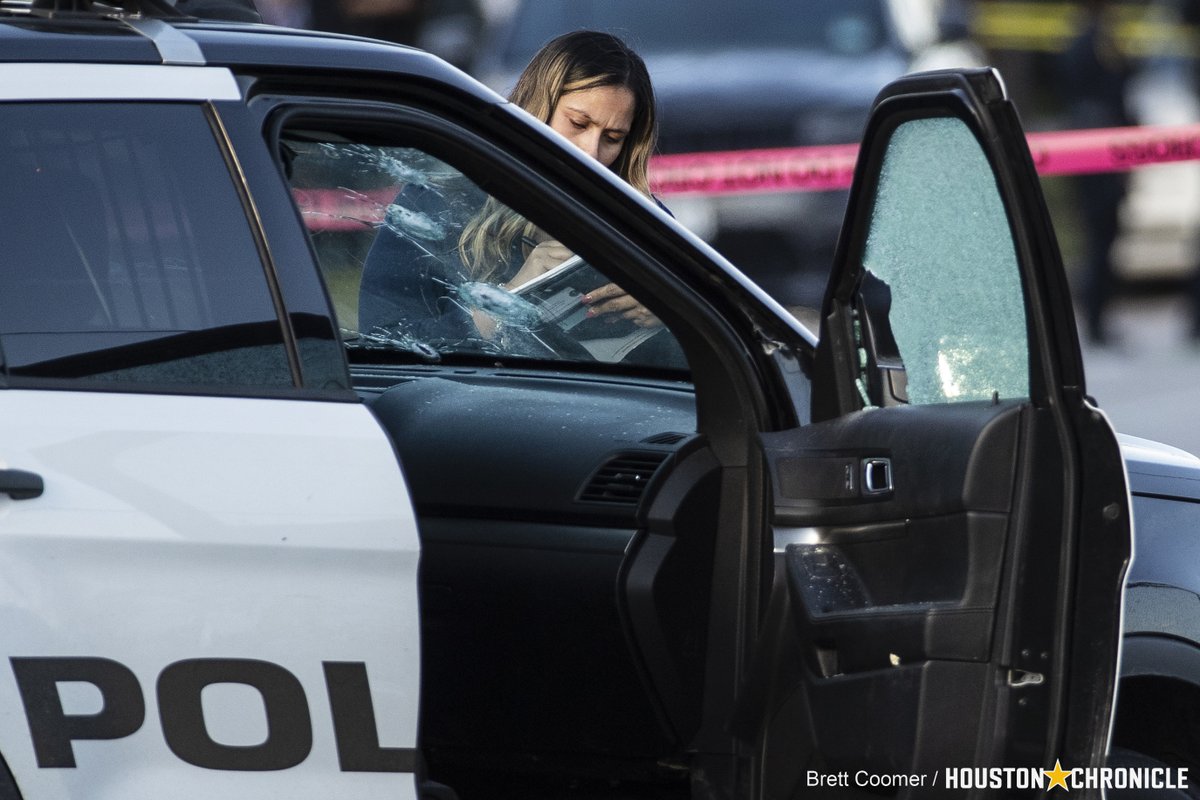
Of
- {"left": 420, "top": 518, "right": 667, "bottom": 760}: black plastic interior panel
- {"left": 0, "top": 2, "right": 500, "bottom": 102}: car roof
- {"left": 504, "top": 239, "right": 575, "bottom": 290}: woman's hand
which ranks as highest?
{"left": 0, "top": 2, "right": 500, "bottom": 102}: car roof

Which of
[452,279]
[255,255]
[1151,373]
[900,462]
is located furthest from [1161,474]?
[1151,373]

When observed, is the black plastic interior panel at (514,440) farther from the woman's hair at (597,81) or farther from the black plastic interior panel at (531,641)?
the woman's hair at (597,81)

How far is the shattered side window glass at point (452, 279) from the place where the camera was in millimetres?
3236

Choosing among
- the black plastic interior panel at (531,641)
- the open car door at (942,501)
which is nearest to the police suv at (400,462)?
the open car door at (942,501)

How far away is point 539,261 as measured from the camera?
10.9 ft

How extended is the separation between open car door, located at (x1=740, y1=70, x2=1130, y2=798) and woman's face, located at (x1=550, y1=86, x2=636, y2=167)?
141 cm

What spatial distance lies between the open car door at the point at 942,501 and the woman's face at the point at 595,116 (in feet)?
4.63

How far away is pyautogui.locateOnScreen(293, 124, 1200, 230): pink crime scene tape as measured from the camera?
7.86m

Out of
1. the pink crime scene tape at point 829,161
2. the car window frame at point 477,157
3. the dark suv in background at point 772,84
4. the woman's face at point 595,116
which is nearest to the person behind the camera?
the car window frame at point 477,157

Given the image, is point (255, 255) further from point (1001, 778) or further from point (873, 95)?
point (873, 95)

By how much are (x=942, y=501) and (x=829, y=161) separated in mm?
5766

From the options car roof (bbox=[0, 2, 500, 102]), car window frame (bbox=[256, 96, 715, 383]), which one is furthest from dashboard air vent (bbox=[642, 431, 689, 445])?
car roof (bbox=[0, 2, 500, 102])

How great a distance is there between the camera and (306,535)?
7.47ft

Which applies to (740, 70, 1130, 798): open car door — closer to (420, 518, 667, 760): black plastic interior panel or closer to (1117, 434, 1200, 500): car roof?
(420, 518, 667, 760): black plastic interior panel
